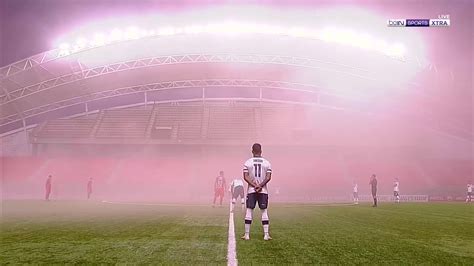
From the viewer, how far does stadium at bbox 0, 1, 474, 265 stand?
13.4 meters

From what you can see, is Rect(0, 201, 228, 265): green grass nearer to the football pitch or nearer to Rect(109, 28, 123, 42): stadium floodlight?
the football pitch

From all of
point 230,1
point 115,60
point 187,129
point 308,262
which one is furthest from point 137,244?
point 187,129

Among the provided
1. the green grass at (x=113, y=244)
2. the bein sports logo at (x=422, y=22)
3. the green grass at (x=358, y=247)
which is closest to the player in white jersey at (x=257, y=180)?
the green grass at (x=358, y=247)

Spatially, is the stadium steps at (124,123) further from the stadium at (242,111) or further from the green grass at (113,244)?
the green grass at (113,244)

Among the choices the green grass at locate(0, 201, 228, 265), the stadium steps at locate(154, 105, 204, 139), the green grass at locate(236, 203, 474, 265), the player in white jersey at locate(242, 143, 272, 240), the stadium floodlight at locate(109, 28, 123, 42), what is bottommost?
the green grass at locate(236, 203, 474, 265)

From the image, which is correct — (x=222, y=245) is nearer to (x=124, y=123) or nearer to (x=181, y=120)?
(x=181, y=120)

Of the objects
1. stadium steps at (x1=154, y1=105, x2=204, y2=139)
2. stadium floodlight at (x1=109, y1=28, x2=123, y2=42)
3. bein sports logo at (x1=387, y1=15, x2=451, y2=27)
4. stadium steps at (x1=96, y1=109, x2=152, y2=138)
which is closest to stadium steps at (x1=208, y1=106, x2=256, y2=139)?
stadium steps at (x1=154, y1=105, x2=204, y2=139)

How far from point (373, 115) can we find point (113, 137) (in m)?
20.2

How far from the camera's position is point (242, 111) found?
33.8 metres

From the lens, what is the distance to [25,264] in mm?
4051

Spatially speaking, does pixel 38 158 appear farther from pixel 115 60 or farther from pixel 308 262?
pixel 308 262

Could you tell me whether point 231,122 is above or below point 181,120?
below

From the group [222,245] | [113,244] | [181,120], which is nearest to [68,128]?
[181,120]

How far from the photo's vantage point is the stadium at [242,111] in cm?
1345
